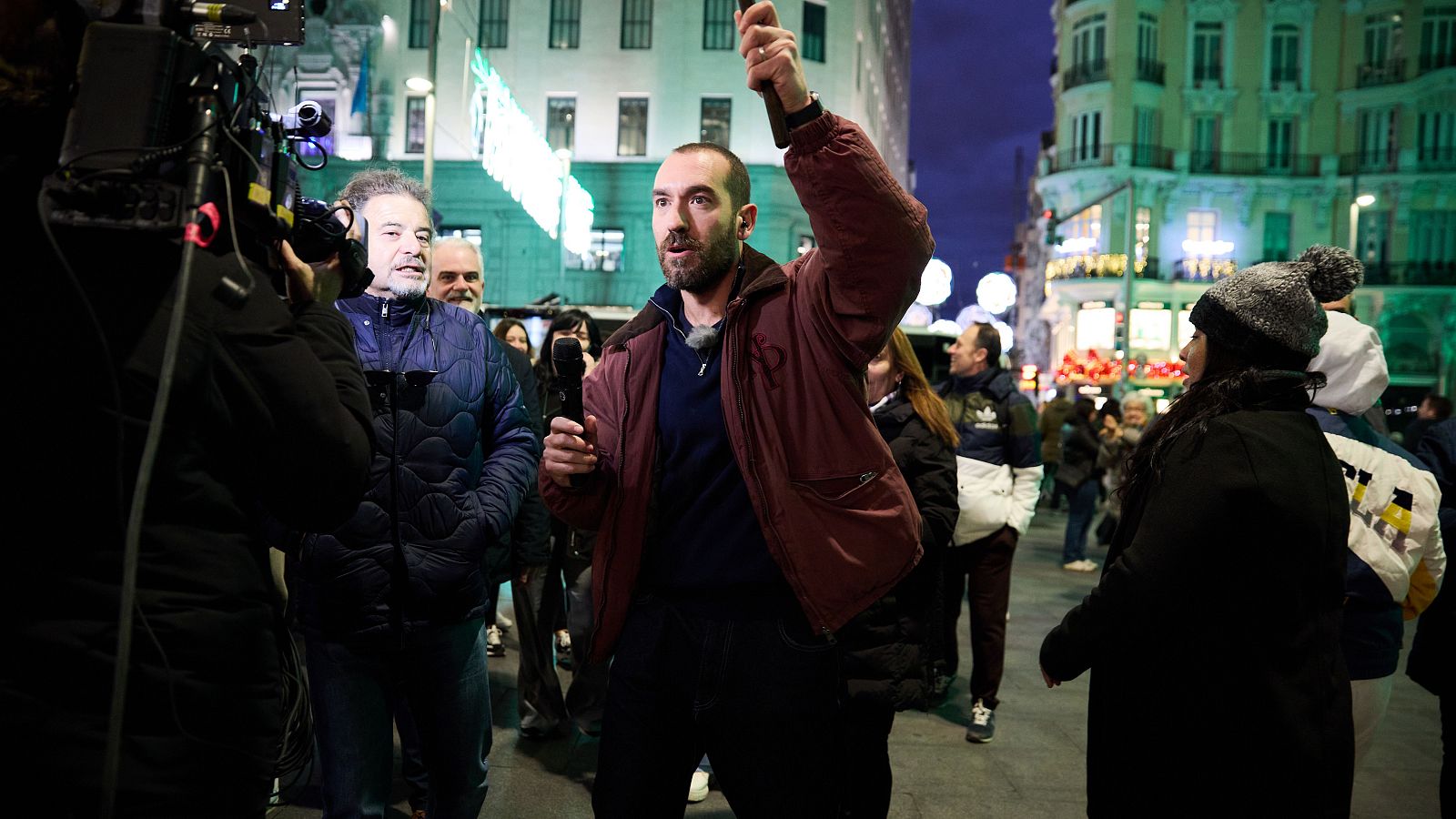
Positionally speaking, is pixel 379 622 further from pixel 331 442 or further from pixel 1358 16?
pixel 1358 16

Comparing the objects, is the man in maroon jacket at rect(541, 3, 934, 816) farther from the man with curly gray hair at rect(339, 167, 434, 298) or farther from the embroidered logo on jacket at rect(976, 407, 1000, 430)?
the embroidered logo on jacket at rect(976, 407, 1000, 430)

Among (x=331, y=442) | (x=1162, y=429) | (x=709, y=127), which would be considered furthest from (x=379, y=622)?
(x=709, y=127)

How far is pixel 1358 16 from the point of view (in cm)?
4494

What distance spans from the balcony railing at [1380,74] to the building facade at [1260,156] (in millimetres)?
57

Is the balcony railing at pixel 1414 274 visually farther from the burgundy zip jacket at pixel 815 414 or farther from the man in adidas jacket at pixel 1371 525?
the burgundy zip jacket at pixel 815 414

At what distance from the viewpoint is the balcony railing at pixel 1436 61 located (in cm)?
4369

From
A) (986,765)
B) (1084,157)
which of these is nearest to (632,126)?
(1084,157)

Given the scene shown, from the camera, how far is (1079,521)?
12.4m

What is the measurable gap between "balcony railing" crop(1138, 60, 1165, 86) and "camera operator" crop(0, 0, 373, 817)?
51068 millimetres

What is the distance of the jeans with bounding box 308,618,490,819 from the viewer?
292 centimetres

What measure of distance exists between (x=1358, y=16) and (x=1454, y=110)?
5.90 metres

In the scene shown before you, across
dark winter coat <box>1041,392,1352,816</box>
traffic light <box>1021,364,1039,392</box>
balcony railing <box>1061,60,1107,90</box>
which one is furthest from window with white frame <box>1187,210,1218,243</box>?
dark winter coat <box>1041,392,1352,816</box>

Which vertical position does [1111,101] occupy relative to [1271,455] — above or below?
above

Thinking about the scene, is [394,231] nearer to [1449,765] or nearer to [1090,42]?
[1449,765]
